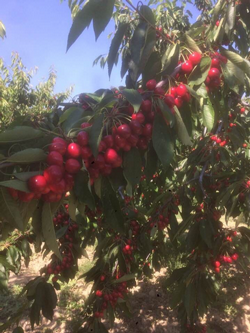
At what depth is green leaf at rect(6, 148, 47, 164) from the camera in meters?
0.72

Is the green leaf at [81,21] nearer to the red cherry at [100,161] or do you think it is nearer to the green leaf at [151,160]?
the red cherry at [100,161]

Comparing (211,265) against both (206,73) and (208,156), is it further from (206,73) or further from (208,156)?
(206,73)

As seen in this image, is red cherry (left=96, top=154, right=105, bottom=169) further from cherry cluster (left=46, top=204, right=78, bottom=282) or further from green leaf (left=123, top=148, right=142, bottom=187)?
cherry cluster (left=46, top=204, right=78, bottom=282)

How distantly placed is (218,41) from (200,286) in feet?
5.22

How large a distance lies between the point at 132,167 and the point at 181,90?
389 millimetres

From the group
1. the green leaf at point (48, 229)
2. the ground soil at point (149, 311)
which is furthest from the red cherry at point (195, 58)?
the ground soil at point (149, 311)

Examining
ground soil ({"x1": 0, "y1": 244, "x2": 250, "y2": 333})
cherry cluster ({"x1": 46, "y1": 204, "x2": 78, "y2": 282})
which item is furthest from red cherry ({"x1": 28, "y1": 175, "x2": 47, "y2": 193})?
ground soil ({"x1": 0, "y1": 244, "x2": 250, "y2": 333})

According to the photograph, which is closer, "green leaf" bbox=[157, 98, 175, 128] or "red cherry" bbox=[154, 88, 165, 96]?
"green leaf" bbox=[157, 98, 175, 128]

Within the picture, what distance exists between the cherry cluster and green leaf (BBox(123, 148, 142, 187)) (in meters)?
1.60

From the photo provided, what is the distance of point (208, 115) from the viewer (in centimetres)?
122

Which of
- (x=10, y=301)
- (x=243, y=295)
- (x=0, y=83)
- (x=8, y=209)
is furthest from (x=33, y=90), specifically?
(x=8, y=209)

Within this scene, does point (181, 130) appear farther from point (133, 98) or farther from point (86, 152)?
point (86, 152)

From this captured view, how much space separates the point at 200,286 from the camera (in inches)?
72.9

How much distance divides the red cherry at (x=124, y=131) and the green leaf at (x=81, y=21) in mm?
338
